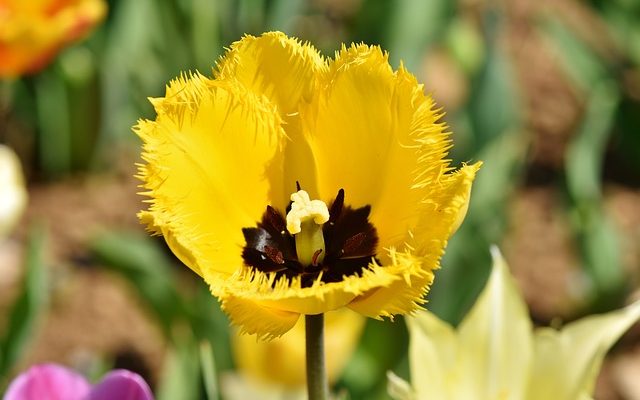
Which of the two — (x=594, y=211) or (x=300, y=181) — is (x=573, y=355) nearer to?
(x=300, y=181)

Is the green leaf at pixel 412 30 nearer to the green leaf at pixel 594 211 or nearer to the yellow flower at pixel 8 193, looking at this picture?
the green leaf at pixel 594 211

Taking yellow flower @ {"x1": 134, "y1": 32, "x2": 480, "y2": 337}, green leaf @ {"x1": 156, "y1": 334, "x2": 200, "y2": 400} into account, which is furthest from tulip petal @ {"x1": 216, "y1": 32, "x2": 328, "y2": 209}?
green leaf @ {"x1": 156, "y1": 334, "x2": 200, "y2": 400}

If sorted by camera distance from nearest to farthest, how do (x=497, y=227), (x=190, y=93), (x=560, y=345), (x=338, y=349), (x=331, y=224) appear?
1. (x=190, y=93)
2. (x=331, y=224)
3. (x=560, y=345)
4. (x=338, y=349)
5. (x=497, y=227)

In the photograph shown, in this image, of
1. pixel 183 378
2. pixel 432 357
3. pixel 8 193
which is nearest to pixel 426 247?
pixel 432 357

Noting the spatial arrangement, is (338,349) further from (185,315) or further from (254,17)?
(254,17)

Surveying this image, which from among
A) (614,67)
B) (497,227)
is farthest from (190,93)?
(614,67)

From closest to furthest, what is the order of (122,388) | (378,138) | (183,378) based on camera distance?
(378,138)
(122,388)
(183,378)

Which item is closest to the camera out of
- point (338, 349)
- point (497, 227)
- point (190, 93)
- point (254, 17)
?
point (190, 93)
